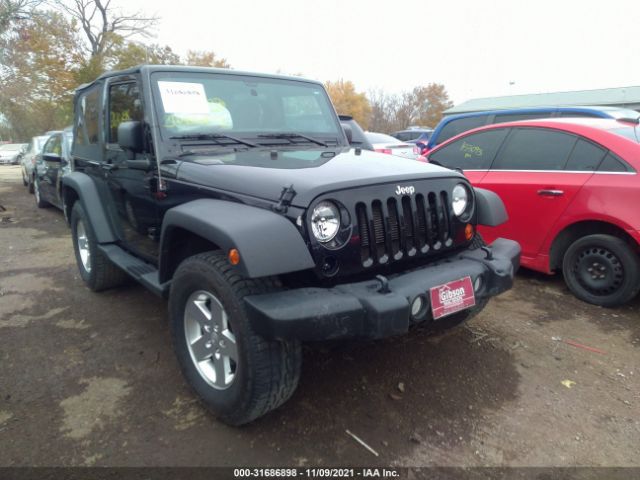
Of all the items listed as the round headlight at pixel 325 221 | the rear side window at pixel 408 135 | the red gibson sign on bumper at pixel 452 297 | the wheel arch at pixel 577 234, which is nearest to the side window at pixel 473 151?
the wheel arch at pixel 577 234

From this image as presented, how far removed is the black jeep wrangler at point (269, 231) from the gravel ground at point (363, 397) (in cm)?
30

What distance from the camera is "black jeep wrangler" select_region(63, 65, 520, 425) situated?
205 cm

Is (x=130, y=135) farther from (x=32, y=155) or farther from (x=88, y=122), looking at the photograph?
(x=32, y=155)

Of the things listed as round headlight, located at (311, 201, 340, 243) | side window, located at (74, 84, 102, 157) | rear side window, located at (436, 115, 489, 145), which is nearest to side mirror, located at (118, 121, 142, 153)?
side window, located at (74, 84, 102, 157)

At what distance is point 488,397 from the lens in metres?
2.71

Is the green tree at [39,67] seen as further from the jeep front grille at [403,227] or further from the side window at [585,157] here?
the jeep front grille at [403,227]

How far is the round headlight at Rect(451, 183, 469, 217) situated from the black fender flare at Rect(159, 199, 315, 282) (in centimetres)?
Result: 111

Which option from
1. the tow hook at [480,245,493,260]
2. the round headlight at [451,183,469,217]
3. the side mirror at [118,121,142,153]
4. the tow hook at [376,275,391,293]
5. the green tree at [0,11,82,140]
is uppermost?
the green tree at [0,11,82,140]

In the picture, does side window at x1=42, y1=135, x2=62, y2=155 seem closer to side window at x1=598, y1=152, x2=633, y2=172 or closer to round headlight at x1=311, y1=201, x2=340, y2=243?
round headlight at x1=311, y1=201, x2=340, y2=243

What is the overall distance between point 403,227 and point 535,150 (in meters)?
2.69

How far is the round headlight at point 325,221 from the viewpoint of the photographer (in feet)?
7.06

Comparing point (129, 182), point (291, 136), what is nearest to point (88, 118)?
point (129, 182)

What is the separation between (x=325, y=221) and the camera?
218 centimetres

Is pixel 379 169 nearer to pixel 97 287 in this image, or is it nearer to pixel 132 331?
pixel 132 331
